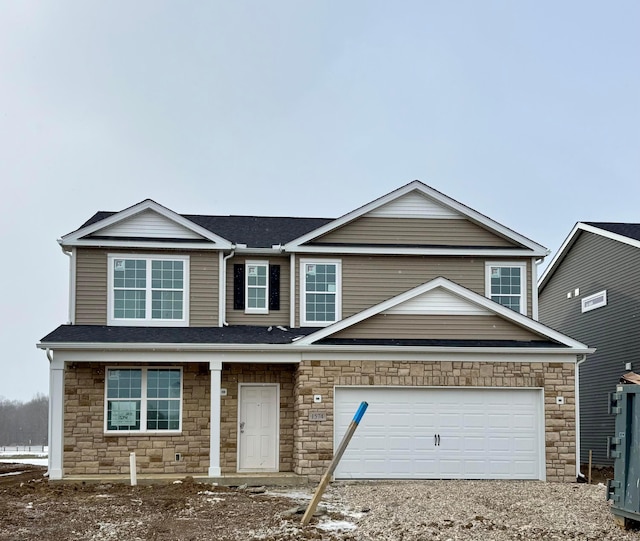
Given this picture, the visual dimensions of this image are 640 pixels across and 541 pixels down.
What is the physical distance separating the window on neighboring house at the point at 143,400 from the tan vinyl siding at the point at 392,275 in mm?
3426

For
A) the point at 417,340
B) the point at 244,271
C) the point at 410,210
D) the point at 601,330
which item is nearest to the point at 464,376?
the point at 417,340

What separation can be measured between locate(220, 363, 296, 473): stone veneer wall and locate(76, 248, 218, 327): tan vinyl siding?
4.26ft

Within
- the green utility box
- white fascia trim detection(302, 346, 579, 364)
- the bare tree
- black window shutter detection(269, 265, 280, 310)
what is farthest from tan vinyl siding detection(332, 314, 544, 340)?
the bare tree

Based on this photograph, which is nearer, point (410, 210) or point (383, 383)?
point (383, 383)

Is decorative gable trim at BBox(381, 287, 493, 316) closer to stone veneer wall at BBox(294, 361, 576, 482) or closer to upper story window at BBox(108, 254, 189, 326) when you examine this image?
stone veneer wall at BBox(294, 361, 576, 482)

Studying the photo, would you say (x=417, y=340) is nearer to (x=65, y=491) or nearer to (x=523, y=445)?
(x=523, y=445)

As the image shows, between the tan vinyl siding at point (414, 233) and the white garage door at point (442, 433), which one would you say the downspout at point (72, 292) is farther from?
the white garage door at point (442, 433)

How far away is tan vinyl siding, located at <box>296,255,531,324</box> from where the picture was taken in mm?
20391

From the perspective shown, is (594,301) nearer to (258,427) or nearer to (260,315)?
(260,315)

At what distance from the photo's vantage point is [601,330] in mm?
24078

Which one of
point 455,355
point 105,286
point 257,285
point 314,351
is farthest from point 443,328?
point 105,286

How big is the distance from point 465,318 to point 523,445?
9.43 ft

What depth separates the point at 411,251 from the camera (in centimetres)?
2045

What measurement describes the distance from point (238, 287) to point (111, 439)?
175 inches
